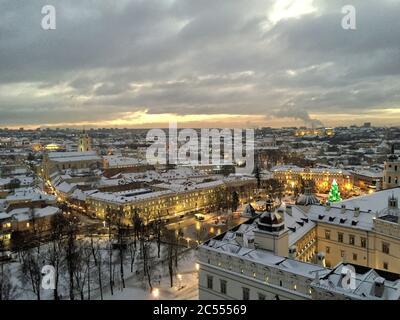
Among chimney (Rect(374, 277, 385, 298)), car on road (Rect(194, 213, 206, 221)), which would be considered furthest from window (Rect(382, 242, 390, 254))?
car on road (Rect(194, 213, 206, 221))

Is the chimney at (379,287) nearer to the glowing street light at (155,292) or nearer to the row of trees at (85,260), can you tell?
the glowing street light at (155,292)

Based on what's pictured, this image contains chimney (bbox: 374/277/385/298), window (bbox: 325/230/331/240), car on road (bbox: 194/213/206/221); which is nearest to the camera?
chimney (bbox: 374/277/385/298)

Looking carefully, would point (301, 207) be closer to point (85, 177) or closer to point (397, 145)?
point (85, 177)

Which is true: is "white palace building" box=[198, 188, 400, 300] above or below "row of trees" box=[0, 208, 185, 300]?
above

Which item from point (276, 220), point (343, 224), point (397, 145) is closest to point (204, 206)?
point (343, 224)

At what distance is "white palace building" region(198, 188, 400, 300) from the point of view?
17219 millimetres

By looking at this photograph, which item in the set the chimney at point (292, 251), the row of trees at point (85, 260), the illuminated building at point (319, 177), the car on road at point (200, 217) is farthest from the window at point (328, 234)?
the illuminated building at point (319, 177)

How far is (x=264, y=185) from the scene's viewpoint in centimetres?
7344

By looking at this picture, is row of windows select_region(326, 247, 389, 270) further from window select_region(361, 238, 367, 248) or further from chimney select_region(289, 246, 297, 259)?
chimney select_region(289, 246, 297, 259)

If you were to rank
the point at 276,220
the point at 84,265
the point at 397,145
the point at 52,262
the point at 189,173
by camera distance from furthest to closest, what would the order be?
the point at 397,145 → the point at 189,173 → the point at 84,265 → the point at 52,262 → the point at 276,220

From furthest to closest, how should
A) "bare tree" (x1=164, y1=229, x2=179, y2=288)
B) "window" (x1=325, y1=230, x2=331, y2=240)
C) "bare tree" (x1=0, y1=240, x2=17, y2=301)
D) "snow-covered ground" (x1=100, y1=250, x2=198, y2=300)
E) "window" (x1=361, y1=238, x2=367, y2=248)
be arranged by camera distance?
"window" (x1=325, y1=230, x2=331, y2=240) → "bare tree" (x1=164, y1=229, x2=179, y2=288) → "window" (x1=361, y1=238, x2=367, y2=248) → "snow-covered ground" (x1=100, y1=250, x2=198, y2=300) → "bare tree" (x1=0, y1=240, x2=17, y2=301)

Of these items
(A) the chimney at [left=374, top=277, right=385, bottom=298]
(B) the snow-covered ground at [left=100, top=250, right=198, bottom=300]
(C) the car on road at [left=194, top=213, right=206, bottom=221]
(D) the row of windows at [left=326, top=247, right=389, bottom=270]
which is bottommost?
(B) the snow-covered ground at [left=100, top=250, right=198, bottom=300]

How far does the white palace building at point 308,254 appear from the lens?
1722 cm
